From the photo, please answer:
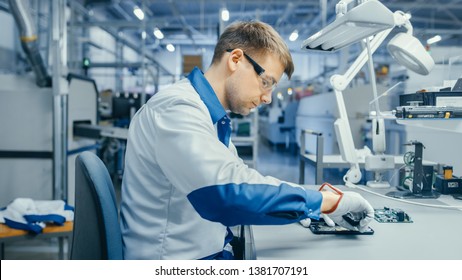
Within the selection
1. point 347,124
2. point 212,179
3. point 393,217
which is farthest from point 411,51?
point 212,179

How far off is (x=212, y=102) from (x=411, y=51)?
94cm

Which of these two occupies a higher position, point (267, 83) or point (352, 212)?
point (267, 83)

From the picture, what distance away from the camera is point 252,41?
1.03m

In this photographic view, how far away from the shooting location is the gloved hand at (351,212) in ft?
3.22

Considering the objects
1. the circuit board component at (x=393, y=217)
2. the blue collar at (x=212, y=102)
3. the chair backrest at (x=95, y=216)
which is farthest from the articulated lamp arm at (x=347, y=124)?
the chair backrest at (x=95, y=216)

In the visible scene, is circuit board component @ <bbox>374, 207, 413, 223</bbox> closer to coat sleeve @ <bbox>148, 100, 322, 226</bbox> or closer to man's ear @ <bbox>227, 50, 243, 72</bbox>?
coat sleeve @ <bbox>148, 100, 322, 226</bbox>

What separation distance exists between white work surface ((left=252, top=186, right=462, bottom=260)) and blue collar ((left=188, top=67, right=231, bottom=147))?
288 mm

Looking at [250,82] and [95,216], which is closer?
[95,216]

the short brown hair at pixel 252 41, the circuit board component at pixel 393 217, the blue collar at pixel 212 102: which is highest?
the short brown hair at pixel 252 41

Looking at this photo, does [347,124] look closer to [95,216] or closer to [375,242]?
[375,242]

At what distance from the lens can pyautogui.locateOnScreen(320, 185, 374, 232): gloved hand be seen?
980 millimetres

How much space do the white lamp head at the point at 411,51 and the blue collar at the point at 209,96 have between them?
897 millimetres

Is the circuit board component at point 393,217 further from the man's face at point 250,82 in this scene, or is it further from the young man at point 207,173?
the man's face at point 250,82
